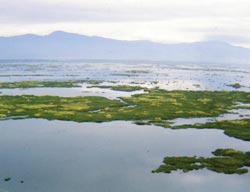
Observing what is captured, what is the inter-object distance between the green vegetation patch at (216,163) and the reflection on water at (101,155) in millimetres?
1214

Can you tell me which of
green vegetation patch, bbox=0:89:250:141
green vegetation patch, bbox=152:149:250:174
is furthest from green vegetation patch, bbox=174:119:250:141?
green vegetation patch, bbox=152:149:250:174

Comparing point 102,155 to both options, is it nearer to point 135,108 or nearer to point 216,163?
point 216,163

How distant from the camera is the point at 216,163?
47969 millimetres

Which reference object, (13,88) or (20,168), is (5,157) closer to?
(20,168)

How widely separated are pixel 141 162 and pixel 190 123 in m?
25.3

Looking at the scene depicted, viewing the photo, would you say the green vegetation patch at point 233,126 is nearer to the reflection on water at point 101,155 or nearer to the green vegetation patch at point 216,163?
the reflection on water at point 101,155

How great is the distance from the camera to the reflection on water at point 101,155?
135 feet

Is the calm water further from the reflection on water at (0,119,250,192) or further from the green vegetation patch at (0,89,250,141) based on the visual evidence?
the green vegetation patch at (0,89,250,141)

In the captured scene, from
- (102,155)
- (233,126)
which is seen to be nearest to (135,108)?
(233,126)

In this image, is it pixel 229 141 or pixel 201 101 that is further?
pixel 201 101

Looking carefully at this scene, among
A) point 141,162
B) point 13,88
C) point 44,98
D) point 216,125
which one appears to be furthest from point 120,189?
point 13,88

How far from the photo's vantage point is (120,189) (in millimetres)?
39938

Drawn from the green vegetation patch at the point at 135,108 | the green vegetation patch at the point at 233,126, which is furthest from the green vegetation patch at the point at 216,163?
the green vegetation patch at the point at 135,108

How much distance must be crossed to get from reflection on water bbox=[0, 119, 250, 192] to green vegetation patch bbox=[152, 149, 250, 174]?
1214mm
